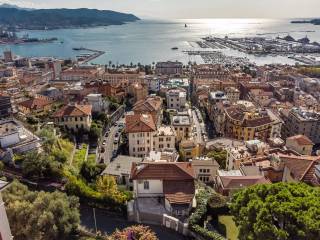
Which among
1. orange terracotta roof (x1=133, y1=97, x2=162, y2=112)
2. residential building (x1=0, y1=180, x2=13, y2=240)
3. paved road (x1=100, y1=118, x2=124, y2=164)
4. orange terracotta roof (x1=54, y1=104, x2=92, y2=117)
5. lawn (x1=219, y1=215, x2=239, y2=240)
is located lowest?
paved road (x1=100, y1=118, x2=124, y2=164)

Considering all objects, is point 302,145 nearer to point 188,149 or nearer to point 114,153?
point 188,149

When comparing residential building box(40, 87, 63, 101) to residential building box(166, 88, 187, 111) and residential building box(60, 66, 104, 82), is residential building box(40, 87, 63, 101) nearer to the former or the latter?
residential building box(166, 88, 187, 111)

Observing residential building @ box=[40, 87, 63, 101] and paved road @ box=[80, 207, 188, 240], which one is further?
residential building @ box=[40, 87, 63, 101]

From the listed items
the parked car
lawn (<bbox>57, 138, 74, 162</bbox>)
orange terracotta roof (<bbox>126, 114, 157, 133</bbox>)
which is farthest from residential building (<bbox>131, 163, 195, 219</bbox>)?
the parked car

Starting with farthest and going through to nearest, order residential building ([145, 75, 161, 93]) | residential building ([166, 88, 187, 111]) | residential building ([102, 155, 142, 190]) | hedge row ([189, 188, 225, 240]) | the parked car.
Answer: residential building ([145, 75, 161, 93]) → residential building ([166, 88, 187, 111]) → the parked car → residential building ([102, 155, 142, 190]) → hedge row ([189, 188, 225, 240])

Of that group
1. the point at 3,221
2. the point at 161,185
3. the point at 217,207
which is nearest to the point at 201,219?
the point at 217,207

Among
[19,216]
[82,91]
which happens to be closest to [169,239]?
[19,216]

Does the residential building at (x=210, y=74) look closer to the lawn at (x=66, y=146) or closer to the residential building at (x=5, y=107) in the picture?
the residential building at (x=5, y=107)
